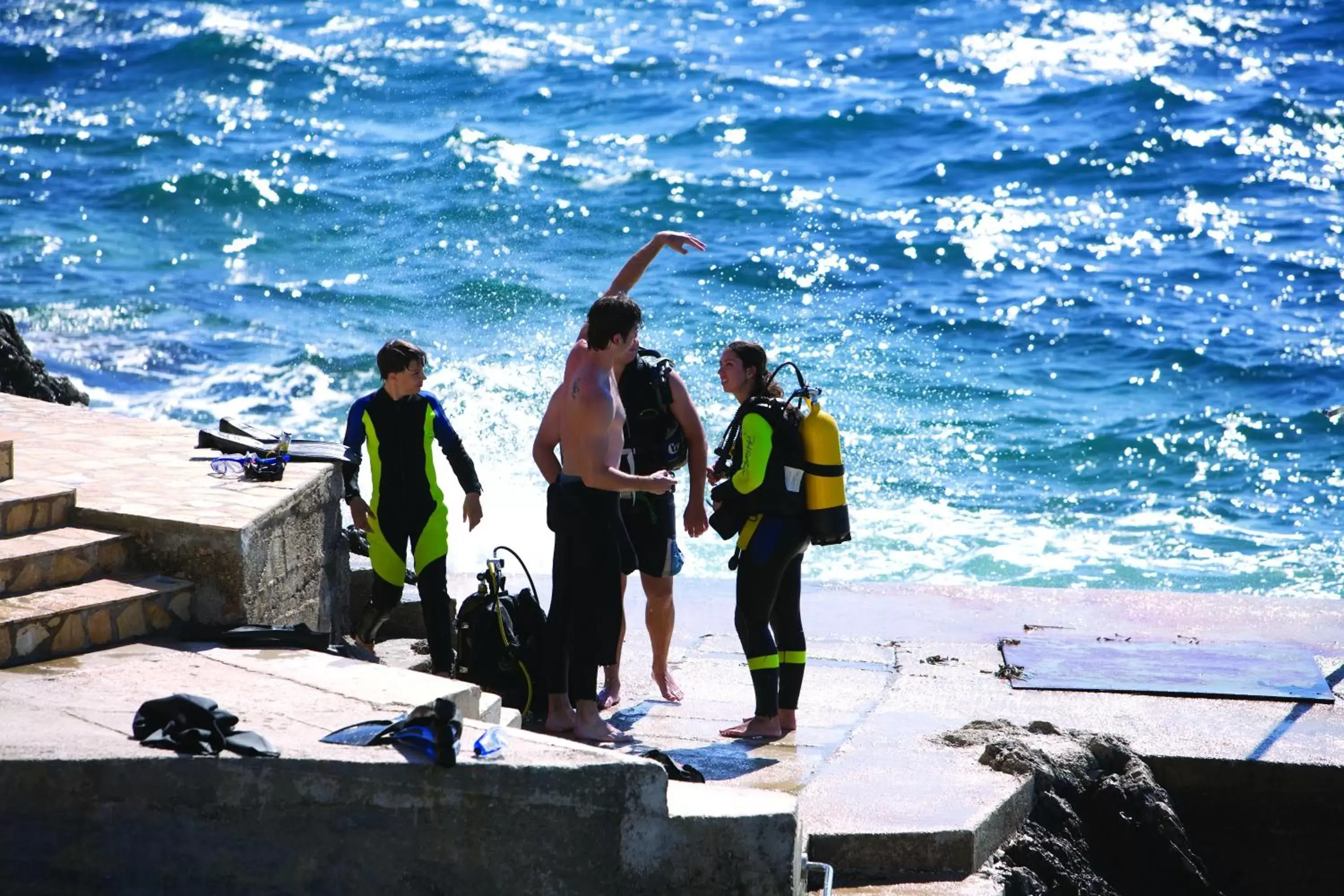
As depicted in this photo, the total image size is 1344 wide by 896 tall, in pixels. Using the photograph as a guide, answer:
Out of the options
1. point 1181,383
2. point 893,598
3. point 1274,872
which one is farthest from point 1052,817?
point 1181,383

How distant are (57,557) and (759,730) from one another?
9.24 feet

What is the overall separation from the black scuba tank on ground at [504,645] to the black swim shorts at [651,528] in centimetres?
51

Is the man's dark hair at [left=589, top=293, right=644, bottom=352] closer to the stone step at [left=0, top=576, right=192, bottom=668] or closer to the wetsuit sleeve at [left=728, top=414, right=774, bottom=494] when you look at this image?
the wetsuit sleeve at [left=728, top=414, right=774, bottom=494]

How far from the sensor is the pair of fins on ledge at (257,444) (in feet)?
23.1

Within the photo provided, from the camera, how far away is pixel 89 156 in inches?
897

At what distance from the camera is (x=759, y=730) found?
625 cm

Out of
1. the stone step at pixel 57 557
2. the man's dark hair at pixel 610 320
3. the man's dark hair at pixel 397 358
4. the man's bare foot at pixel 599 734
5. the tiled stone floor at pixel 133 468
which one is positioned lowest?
the man's bare foot at pixel 599 734

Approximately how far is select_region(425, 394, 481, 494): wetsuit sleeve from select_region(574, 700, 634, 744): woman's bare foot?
3.61 feet

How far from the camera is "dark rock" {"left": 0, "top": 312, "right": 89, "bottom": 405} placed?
10195 mm

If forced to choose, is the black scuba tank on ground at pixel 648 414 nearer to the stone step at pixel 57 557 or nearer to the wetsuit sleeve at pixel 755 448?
the wetsuit sleeve at pixel 755 448

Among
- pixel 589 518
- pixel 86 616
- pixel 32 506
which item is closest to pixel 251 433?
pixel 32 506

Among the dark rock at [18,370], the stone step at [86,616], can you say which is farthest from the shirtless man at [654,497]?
the dark rock at [18,370]

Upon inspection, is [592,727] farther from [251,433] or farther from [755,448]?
[251,433]

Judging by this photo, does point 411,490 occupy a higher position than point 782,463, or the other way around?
point 782,463
